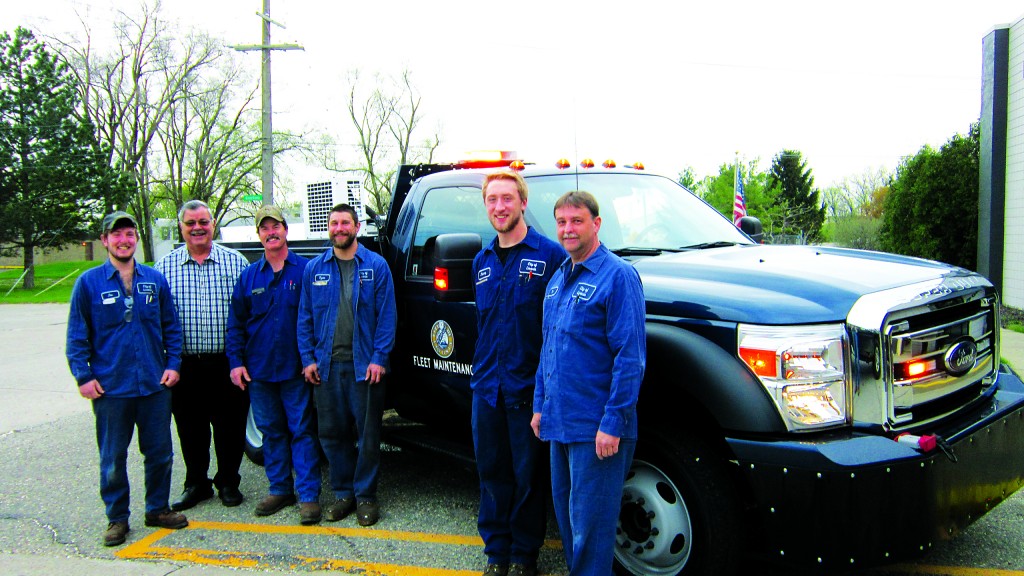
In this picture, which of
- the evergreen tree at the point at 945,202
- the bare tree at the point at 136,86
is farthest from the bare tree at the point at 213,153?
the evergreen tree at the point at 945,202

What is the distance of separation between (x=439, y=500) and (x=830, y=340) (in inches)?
114

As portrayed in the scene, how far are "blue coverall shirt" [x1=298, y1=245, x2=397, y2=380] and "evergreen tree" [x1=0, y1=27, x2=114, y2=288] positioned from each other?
35.1 meters

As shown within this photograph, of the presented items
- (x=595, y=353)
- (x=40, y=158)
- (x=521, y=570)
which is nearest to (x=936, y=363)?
(x=595, y=353)

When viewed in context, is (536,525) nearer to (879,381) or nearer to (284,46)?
(879,381)

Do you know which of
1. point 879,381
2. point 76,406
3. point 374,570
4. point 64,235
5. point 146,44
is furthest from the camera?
point 146,44

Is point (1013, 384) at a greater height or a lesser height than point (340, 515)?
greater

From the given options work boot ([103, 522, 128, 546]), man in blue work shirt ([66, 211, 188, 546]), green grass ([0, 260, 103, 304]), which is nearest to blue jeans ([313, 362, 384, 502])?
man in blue work shirt ([66, 211, 188, 546])

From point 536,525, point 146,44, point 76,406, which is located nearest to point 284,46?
point 76,406

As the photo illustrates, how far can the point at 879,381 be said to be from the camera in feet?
9.63

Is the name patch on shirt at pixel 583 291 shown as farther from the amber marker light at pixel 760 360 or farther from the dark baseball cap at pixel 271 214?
the dark baseball cap at pixel 271 214

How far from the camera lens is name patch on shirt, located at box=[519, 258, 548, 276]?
11.6ft

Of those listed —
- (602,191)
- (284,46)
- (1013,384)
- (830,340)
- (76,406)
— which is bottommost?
(76,406)

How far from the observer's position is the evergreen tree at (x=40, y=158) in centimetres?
3403

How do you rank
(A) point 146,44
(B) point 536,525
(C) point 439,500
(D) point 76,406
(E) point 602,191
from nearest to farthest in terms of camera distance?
(B) point 536,525 → (E) point 602,191 → (C) point 439,500 → (D) point 76,406 → (A) point 146,44
